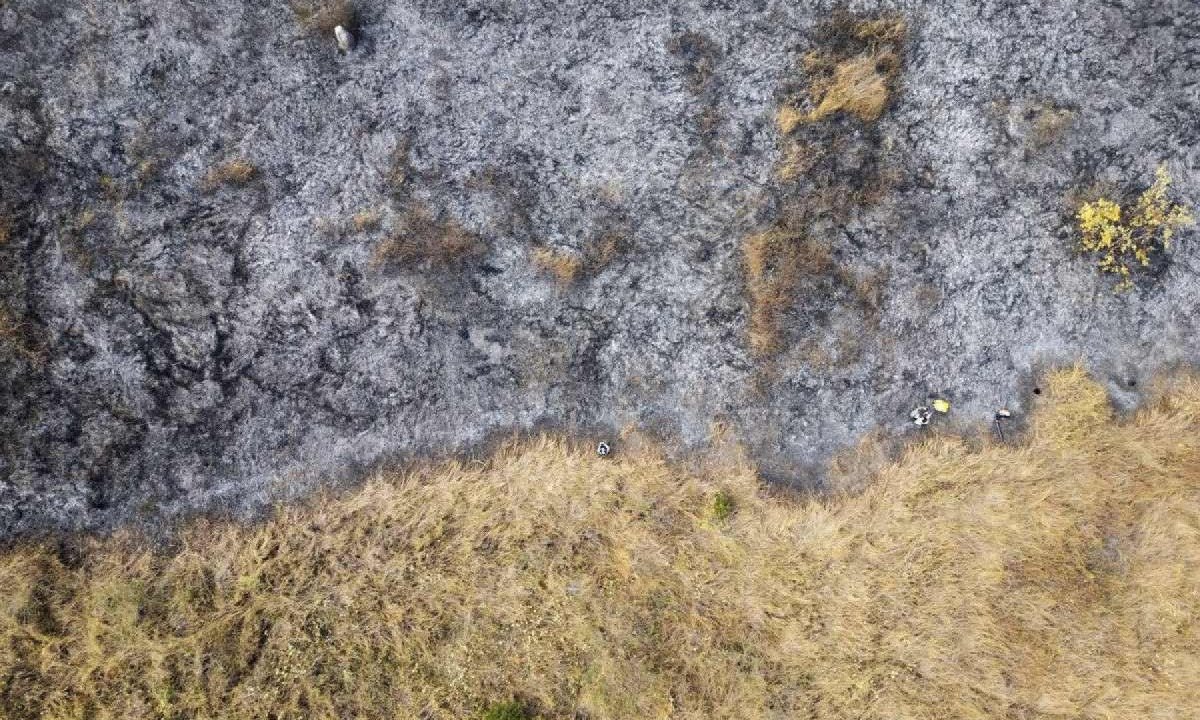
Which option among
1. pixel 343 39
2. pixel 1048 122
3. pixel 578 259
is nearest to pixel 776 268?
pixel 578 259

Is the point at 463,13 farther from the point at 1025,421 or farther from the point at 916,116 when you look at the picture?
the point at 1025,421

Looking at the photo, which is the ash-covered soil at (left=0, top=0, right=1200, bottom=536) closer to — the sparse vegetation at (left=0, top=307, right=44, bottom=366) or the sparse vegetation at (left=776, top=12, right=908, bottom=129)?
the sparse vegetation at (left=776, top=12, right=908, bottom=129)

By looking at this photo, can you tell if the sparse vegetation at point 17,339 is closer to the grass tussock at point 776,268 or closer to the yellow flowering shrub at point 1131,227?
the grass tussock at point 776,268

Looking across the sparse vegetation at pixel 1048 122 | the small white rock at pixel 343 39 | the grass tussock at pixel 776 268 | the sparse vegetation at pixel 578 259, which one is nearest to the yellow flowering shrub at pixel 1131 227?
the sparse vegetation at pixel 1048 122

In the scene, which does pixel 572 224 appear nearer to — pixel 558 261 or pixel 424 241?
pixel 558 261

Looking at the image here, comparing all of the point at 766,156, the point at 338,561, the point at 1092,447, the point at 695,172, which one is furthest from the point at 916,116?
the point at 338,561

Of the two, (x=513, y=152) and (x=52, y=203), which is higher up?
(x=513, y=152)

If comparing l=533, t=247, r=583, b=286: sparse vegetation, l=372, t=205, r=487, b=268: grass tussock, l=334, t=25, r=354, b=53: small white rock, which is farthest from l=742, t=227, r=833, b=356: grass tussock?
l=334, t=25, r=354, b=53: small white rock
